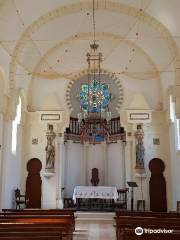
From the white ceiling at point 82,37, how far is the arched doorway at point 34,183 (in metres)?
4.95

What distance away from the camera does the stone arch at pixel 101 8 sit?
48.6ft

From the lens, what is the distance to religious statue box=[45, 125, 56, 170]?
1733cm

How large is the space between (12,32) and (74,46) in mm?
4589

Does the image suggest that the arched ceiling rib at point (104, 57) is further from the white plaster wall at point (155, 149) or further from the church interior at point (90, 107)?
the white plaster wall at point (155, 149)

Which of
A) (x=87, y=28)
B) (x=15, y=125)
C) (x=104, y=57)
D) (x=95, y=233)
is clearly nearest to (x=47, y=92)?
(x=15, y=125)

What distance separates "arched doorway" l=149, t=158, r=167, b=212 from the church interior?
0.05 m

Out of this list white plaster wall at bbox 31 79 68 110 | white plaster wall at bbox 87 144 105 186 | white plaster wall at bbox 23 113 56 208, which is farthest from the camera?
white plaster wall at bbox 87 144 105 186

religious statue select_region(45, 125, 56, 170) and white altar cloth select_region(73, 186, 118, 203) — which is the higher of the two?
religious statue select_region(45, 125, 56, 170)

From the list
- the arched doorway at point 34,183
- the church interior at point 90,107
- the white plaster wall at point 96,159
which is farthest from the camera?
the white plaster wall at point 96,159

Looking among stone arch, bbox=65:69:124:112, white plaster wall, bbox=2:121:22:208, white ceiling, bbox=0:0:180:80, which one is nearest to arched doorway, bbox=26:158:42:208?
white plaster wall, bbox=2:121:22:208

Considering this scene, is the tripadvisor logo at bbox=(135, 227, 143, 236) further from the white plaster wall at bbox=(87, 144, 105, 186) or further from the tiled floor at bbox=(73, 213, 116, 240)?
the white plaster wall at bbox=(87, 144, 105, 186)

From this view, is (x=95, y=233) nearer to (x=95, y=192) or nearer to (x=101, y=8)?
(x=95, y=192)

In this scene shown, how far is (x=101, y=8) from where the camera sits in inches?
599

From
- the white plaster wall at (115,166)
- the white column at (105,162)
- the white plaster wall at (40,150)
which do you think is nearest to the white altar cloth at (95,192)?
the white plaster wall at (40,150)
